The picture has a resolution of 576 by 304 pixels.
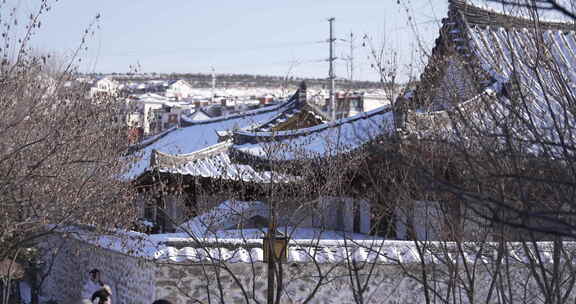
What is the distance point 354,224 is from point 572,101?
10540 millimetres

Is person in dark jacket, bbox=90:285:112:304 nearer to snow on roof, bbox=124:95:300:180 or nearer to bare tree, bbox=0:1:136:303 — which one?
bare tree, bbox=0:1:136:303

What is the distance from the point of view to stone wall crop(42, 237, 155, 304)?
32.1ft

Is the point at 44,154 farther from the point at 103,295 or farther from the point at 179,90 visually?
the point at 179,90

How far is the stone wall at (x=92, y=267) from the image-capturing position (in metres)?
9.79

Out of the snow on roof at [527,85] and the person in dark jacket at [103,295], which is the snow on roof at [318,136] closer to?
the person in dark jacket at [103,295]

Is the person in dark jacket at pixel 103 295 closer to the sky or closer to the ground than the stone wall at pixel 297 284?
closer to the ground

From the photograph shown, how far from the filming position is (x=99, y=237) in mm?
10727

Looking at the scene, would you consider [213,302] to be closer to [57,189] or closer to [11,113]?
[57,189]

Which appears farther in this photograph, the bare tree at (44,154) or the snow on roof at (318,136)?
the snow on roof at (318,136)

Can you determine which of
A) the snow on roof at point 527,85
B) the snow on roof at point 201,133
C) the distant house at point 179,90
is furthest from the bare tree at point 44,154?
the distant house at point 179,90

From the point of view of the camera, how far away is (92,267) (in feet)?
37.6

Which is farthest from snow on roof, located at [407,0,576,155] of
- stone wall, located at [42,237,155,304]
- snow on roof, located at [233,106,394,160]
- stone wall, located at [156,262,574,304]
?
stone wall, located at [42,237,155,304]

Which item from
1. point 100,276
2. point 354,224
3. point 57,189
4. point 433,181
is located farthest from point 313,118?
point 433,181

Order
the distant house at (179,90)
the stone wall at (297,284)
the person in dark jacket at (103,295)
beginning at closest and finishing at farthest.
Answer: the stone wall at (297,284) < the person in dark jacket at (103,295) < the distant house at (179,90)
